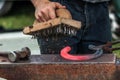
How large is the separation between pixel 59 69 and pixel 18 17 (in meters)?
5.47

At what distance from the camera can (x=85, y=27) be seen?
8.82ft

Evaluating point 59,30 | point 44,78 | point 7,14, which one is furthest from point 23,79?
point 7,14

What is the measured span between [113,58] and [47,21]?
376 mm

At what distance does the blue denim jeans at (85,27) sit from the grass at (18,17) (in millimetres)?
3697

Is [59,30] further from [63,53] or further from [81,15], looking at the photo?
[81,15]

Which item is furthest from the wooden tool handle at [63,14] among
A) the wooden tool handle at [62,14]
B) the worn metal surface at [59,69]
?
the worn metal surface at [59,69]

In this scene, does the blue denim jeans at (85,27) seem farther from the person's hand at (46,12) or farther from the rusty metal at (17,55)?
the rusty metal at (17,55)

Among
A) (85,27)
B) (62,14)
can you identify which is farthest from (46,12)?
(85,27)

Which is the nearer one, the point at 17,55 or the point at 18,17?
the point at 17,55

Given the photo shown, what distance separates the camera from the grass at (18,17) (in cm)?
672

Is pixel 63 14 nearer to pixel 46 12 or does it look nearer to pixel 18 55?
pixel 46 12

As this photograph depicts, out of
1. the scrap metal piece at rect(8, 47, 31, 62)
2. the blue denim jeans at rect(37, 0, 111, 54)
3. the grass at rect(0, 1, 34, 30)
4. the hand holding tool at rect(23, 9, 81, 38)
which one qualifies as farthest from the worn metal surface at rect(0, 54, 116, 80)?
the grass at rect(0, 1, 34, 30)

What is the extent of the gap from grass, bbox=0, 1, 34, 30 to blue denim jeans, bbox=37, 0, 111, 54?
3.70 meters

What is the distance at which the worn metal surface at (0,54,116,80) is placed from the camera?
2.05 meters
